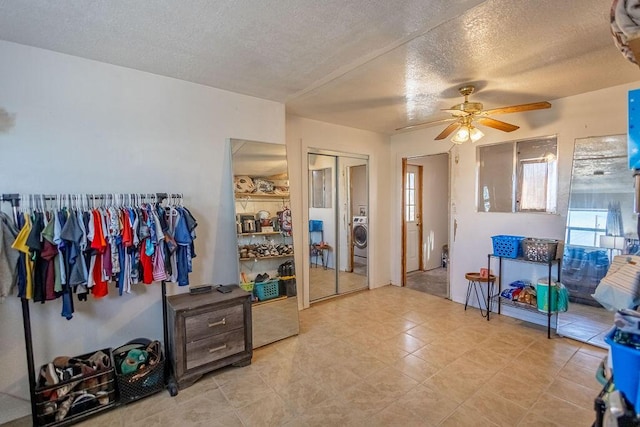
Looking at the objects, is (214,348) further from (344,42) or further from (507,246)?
(507,246)

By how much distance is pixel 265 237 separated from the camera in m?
3.35

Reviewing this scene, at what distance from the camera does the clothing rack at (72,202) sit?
6.69 ft

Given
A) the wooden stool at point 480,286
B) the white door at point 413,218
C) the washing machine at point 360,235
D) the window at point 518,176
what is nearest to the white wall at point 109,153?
the washing machine at point 360,235

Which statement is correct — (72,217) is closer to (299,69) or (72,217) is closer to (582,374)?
(299,69)

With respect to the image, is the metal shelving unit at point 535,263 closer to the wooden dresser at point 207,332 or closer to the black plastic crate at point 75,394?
the wooden dresser at point 207,332

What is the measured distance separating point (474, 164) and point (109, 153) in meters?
4.25

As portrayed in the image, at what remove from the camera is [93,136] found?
2451mm

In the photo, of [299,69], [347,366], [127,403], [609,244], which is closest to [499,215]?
[609,244]

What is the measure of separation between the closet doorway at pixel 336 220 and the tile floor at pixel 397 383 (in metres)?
1.24

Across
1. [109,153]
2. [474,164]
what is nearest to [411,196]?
[474,164]

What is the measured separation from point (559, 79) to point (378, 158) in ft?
8.48

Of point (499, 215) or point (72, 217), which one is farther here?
point (499, 215)

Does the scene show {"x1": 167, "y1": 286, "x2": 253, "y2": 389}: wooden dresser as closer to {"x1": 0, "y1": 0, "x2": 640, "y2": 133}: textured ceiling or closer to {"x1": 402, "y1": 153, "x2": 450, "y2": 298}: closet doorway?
{"x1": 0, "y1": 0, "x2": 640, "y2": 133}: textured ceiling

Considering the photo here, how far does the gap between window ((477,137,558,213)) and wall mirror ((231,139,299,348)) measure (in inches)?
108
